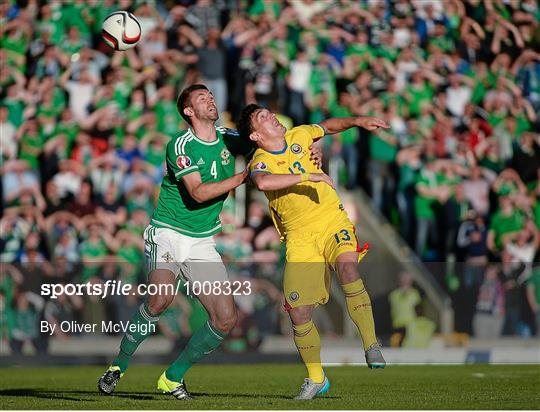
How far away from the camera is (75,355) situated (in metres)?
15.4

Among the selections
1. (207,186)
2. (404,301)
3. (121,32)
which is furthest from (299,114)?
(207,186)

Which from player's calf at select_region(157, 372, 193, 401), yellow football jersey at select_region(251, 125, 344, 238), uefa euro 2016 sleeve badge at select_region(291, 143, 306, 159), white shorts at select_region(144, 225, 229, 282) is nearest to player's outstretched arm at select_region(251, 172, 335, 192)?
yellow football jersey at select_region(251, 125, 344, 238)

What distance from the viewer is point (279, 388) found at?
40.4 ft

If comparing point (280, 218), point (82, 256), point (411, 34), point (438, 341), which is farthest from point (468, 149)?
point (280, 218)

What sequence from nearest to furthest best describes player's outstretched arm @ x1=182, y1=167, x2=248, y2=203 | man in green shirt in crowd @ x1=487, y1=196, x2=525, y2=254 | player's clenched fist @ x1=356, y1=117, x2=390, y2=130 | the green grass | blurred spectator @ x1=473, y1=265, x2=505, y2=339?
the green grass → player's outstretched arm @ x1=182, y1=167, x2=248, y2=203 → player's clenched fist @ x1=356, y1=117, x2=390, y2=130 → blurred spectator @ x1=473, y1=265, x2=505, y2=339 → man in green shirt in crowd @ x1=487, y1=196, x2=525, y2=254

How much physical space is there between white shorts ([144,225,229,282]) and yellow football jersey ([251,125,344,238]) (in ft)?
2.33

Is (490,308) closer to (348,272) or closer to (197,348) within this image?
(348,272)

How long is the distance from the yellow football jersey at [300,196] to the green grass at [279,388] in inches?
58.6

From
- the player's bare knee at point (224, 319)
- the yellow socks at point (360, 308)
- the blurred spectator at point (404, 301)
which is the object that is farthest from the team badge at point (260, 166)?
the blurred spectator at point (404, 301)

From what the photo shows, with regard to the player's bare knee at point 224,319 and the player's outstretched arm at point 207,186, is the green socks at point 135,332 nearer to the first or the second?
the player's bare knee at point 224,319

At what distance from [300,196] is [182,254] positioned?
3.78 ft

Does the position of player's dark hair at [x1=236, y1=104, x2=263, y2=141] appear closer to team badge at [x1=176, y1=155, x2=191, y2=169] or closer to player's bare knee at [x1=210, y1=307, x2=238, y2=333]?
team badge at [x1=176, y1=155, x2=191, y2=169]

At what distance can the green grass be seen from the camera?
33.2 ft

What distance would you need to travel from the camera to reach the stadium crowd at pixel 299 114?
17656 mm
